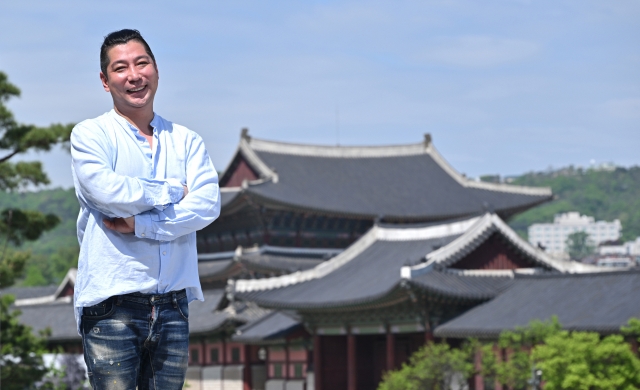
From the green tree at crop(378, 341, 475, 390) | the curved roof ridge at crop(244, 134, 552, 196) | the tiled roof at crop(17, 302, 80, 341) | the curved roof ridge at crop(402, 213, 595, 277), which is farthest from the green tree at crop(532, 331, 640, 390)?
the tiled roof at crop(17, 302, 80, 341)

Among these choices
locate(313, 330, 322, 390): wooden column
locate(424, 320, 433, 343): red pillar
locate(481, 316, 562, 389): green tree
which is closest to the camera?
locate(481, 316, 562, 389): green tree

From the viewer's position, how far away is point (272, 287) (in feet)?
116

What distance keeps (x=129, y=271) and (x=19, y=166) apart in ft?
64.1

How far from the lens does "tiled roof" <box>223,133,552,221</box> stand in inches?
1692

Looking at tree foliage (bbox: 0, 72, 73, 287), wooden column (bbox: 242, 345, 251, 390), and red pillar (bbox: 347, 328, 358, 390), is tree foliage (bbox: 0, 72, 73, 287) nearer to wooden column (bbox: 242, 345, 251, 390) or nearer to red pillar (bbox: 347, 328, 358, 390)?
red pillar (bbox: 347, 328, 358, 390)

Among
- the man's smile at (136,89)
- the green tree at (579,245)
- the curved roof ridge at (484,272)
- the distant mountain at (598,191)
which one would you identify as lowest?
the man's smile at (136,89)

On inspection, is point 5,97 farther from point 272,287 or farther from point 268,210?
point 268,210

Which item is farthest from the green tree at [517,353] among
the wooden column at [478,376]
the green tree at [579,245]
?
the green tree at [579,245]

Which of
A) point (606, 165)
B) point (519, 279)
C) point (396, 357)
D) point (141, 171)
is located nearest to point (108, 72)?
point (141, 171)

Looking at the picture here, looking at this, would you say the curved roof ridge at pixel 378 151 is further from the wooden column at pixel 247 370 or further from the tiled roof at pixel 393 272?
the tiled roof at pixel 393 272

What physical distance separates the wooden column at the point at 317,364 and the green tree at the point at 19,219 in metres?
10.7

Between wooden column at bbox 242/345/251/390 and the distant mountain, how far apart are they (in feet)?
404

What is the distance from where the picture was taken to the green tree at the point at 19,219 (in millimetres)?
22609

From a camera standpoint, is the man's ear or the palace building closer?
the man's ear
